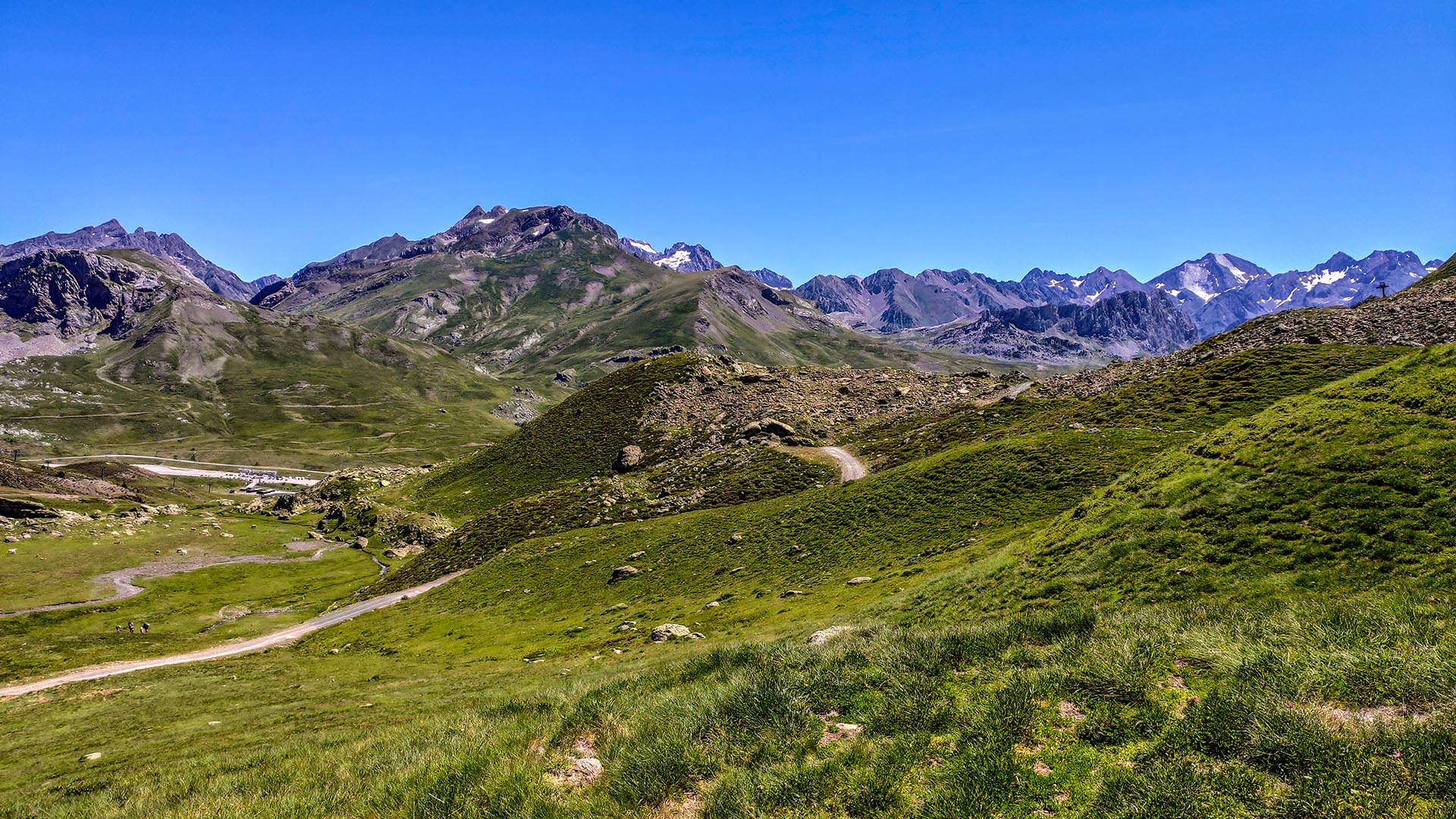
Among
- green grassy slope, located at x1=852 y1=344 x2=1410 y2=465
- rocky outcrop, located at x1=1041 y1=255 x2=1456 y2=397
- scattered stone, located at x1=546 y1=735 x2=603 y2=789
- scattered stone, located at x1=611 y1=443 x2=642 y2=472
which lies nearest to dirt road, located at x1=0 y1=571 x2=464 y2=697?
scattered stone, located at x1=611 y1=443 x2=642 y2=472

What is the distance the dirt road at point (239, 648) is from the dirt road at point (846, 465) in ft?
153

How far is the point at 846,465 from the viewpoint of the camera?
7125 cm

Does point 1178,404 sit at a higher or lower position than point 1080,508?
higher

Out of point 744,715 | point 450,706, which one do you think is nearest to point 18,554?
point 450,706

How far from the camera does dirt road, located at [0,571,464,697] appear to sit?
47938 millimetres

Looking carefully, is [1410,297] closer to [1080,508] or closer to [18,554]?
[1080,508]

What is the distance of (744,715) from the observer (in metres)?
11.3

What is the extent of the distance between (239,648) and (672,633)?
2168 inches

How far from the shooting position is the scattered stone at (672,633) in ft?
118

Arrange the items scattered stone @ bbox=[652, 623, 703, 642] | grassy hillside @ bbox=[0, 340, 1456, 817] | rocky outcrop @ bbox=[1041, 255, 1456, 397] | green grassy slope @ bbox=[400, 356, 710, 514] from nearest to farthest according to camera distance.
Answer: grassy hillside @ bbox=[0, 340, 1456, 817], scattered stone @ bbox=[652, 623, 703, 642], rocky outcrop @ bbox=[1041, 255, 1456, 397], green grassy slope @ bbox=[400, 356, 710, 514]

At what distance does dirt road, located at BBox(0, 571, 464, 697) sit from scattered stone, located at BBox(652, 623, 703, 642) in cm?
4285

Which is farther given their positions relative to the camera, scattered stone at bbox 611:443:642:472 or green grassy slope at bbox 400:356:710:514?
green grassy slope at bbox 400:356:710:514

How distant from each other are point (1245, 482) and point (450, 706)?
32695 millimetres

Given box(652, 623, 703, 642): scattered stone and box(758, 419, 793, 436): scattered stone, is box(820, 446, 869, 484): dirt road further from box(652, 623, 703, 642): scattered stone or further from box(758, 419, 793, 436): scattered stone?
box(652, 623, 703, 642): scattered stone
